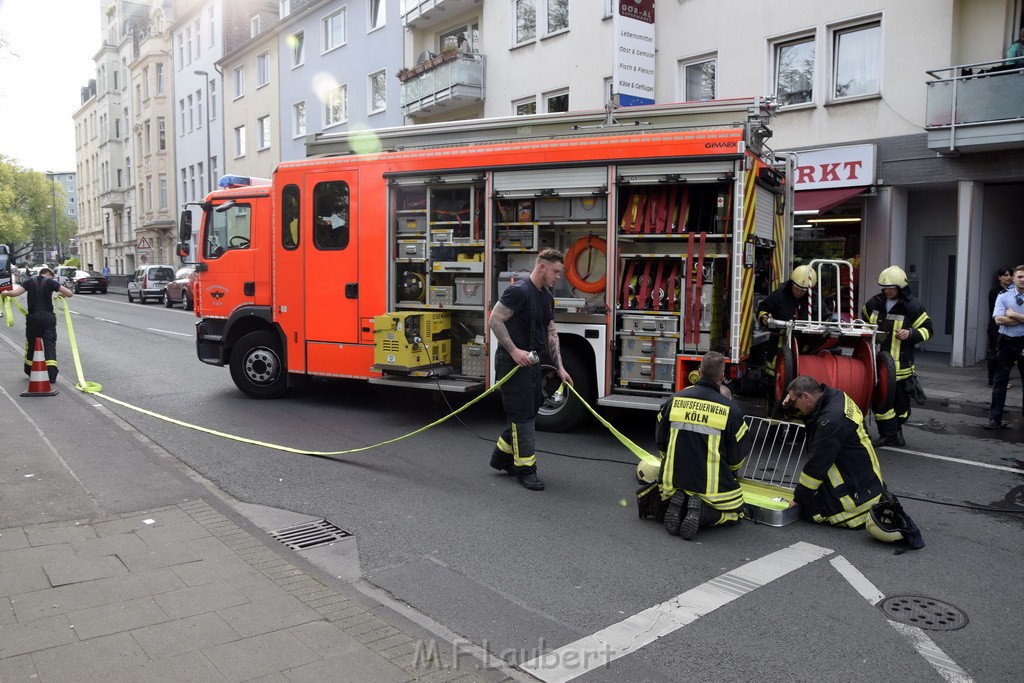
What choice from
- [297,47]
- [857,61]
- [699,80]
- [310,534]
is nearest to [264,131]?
[297,47]

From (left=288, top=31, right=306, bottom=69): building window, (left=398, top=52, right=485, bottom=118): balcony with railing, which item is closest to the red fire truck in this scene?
(left=398, top=52, right=485, bottom=118): balcony with railing

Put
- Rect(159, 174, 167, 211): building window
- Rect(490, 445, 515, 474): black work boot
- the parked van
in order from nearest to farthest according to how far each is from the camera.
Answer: Rect(490, 445, 515, 474): black work boot < the parked van < Rect(159, 174, 167, 211): building window

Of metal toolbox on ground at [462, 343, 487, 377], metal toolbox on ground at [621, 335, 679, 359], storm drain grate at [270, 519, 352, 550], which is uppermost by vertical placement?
metal toolbox on ground at [621, 335, 679, 359]

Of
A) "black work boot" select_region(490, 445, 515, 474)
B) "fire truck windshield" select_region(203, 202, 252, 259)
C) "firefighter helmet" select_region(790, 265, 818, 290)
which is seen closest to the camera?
"black work boot" select_region(490, 445, 515, 474)

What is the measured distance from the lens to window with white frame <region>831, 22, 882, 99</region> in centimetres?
1527

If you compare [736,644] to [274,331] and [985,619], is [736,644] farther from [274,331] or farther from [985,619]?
[274,331]

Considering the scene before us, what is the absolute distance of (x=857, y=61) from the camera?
15594mm

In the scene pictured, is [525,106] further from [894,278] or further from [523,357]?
[523,357]

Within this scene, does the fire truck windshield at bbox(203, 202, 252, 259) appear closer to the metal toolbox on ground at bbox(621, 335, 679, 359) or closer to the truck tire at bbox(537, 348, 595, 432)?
the truck tire at bbox(537, 348, 595, 432)

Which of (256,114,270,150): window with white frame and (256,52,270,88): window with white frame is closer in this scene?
(256,52,270,88): window with white frame

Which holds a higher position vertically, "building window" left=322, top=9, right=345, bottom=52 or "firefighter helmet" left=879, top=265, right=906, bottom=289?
"building window" left=322, top=9, right=345, bottom=52

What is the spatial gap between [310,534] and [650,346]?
389cm

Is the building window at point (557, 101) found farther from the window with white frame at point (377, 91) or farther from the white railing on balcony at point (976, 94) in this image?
the white railing on balcony at point (976, 94)

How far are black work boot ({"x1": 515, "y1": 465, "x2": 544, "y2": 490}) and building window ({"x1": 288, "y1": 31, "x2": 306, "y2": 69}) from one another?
3199 centimetres
